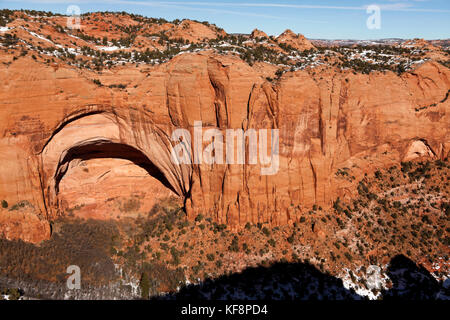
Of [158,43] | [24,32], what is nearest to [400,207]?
[158,43]

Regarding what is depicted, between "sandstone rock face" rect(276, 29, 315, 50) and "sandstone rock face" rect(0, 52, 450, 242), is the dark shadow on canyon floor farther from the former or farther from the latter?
"sandstone rock face" rect(276, 29, 315, 50)

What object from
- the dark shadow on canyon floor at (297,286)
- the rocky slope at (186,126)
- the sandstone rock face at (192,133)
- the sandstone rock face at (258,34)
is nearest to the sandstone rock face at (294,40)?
the sandstone rock face at (258,34)

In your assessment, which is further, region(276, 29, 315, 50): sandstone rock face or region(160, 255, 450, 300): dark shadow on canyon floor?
region(276, 29, 315, 50): sandstone rock face

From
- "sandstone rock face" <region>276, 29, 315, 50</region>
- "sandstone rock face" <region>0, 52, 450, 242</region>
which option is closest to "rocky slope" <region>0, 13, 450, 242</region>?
"sandstone rock face" <region>0, 52, 450, 242</region>

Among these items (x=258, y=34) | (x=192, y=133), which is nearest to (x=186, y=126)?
(x=192, y=133)

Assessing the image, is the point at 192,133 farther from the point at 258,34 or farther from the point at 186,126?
the point at 258,34

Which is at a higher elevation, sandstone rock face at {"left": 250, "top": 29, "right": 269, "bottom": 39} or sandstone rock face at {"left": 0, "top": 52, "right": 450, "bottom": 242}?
sandstone rock face at {"left": 250, "top": 29, "right": 269, "bottom": 39}
